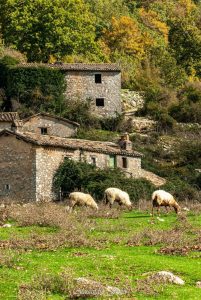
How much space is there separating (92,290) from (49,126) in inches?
1907

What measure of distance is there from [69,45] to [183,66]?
68.5ft

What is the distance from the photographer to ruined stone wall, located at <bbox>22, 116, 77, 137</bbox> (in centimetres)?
6750

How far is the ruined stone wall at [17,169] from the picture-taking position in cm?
5494

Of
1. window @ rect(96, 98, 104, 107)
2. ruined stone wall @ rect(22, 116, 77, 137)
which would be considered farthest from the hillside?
window @ rect(96, 98, 104, 107)

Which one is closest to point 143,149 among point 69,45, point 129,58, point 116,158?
point 116,158

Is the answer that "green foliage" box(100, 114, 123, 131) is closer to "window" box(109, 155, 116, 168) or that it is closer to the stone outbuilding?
the stone outbuilding

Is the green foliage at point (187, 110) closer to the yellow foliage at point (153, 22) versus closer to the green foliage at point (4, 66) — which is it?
the green foliage at point (4, 66)

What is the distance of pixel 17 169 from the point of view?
55.4m

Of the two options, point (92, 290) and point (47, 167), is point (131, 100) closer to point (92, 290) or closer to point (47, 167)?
point (47, 167)

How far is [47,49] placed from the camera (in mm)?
82812

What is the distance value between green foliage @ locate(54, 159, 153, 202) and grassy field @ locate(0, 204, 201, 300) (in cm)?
1474

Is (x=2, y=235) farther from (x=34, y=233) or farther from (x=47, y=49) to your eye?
(x=47, y=49)

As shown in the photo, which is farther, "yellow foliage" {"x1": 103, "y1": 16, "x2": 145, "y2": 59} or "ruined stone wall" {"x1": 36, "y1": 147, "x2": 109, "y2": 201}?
"yellow foliage" {"x1": 103, "y1": 16, "x2": 145, "y2": 59}

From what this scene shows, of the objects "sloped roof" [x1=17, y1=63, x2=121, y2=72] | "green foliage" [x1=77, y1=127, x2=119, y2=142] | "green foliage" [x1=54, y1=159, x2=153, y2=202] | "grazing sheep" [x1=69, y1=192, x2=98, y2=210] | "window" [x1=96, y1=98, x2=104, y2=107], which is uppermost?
"sloped roof" [x1=17, y1=63, x2=121, y2=72]
